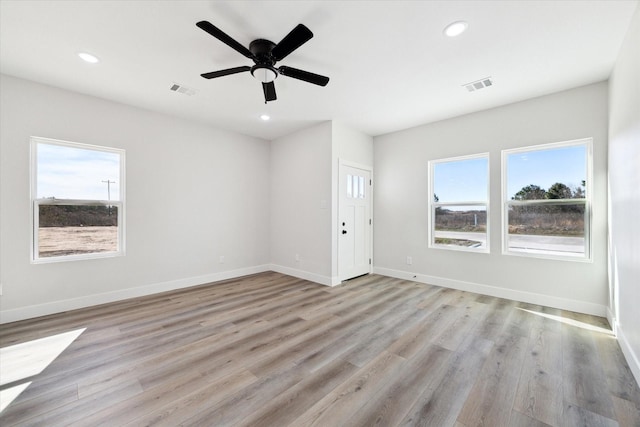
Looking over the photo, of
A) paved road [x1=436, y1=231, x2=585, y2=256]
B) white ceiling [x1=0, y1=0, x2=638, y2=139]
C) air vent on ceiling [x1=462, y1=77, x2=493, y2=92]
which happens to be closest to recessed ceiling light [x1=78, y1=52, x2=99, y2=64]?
white ceiling [x1=0, y1=0, x2=638, y2=139]

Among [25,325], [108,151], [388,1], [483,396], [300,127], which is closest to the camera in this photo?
[483,396]

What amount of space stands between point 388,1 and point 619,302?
349 cm

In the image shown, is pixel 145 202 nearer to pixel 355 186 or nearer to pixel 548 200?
pixel 355 186

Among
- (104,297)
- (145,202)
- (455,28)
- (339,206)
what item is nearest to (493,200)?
(339,206)

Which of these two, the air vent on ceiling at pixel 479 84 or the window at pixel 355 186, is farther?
the window at pixel 355 186

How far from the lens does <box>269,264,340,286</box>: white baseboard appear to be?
14.7 ft

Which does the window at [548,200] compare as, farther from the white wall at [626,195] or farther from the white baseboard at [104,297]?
the white baseboard at [104,297]

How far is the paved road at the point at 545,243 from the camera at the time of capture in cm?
335

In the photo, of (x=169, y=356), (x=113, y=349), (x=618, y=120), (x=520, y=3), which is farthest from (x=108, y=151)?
(x=618, y=120)

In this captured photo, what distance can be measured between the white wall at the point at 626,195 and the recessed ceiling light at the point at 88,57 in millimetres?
4782

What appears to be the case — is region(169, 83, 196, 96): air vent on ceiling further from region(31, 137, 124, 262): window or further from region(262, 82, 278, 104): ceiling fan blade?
region(31, 137, 124, 262): window

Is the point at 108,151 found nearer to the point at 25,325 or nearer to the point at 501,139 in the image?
the point at 25,325

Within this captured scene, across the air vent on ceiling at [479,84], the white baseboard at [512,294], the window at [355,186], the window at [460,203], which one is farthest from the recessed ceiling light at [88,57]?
the white baseboard at [512,294]

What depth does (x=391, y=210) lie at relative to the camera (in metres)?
5.09
